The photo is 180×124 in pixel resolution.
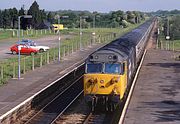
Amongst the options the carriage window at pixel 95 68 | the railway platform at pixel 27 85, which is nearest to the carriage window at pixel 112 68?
the carriage window at pixel 95 68

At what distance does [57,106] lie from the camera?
22.6m

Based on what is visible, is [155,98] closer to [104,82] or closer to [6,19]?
[104,82]

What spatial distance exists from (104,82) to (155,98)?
4774mm

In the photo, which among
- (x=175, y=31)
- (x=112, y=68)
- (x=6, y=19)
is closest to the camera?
(x=112, y=68)

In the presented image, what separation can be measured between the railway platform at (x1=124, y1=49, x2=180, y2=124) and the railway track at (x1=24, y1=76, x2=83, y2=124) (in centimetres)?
323

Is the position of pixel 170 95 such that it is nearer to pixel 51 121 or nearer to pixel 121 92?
pixel 121 92

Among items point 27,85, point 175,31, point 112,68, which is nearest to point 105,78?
point 112,68

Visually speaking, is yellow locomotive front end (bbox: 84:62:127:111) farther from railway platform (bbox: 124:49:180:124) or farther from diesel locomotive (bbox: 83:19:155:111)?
railway platform (bbox: 124:49:180:124)

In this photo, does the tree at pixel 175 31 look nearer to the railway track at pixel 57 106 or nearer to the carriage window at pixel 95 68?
the railway track at pixel 57 106

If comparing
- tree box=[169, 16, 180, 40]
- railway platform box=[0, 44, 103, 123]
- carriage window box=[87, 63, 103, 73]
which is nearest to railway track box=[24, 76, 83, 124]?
railway platform box=[0, 44, 103, 123]

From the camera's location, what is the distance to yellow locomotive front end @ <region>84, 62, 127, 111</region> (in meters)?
19.4

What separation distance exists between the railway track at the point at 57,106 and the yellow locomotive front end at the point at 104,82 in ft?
6.16

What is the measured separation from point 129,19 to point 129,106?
451ft

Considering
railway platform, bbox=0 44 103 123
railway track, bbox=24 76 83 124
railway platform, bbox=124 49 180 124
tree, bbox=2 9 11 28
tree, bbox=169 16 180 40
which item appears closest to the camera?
railway platform, bbox=124 49 180 124
